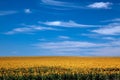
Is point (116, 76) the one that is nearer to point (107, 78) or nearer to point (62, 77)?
point (107, 78)

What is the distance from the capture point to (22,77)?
27312mm

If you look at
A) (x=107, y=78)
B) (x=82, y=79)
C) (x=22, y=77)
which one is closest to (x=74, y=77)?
(x=82, y=79)

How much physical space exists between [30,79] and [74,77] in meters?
4.26

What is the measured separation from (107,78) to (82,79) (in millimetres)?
2440

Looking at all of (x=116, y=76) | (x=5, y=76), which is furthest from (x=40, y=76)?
(x=116, y=76)

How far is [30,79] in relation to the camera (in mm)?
27266

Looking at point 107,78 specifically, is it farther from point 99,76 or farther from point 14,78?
point 14,78

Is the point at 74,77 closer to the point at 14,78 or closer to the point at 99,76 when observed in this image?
the point at 99,76

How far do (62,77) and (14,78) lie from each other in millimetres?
4534

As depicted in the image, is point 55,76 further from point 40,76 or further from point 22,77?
point 22,77

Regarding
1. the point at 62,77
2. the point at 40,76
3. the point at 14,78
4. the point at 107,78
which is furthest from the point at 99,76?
the point at 14,78

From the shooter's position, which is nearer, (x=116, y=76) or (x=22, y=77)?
(x=22, y=77)

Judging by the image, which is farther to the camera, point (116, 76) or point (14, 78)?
point (116, 76)

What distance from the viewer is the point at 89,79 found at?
92.3 ft
